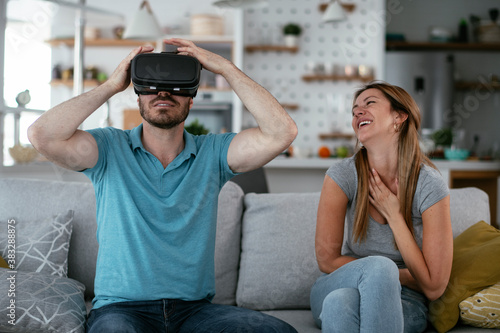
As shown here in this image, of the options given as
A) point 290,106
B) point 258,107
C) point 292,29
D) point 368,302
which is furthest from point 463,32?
point 368,302

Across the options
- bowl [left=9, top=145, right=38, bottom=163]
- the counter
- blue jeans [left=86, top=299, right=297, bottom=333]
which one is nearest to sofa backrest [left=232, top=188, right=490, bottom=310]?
blue jeans [left=86, top=299, right=297, bottom=333]

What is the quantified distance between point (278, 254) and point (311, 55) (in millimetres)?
4488

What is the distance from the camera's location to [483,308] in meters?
1.50

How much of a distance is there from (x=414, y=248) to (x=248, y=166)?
1.71ft

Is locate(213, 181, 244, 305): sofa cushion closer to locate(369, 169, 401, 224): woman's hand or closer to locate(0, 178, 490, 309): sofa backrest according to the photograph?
locate(0, 178, 490, 309): sofa backrest

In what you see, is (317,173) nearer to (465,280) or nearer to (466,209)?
(466,209)

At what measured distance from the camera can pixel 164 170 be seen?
1.37 metres

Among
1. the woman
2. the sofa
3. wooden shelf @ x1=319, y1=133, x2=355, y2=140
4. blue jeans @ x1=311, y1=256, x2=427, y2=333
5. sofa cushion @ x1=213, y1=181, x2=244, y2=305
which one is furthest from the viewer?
wooden shelf @ x1=319, y1=133, x2=355, y2=140

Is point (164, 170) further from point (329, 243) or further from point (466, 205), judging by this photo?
point (466, 205)

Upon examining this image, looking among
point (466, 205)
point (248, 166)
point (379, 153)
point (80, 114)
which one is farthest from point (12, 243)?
point (466, 205)

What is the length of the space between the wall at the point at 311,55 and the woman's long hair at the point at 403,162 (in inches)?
169

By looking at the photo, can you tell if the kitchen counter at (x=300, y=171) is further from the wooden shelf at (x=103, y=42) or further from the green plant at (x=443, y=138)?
the wooden shelf at (x=103, y=42)

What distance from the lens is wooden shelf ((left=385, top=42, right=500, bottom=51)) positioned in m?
5.88

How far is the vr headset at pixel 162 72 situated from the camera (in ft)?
4.05
